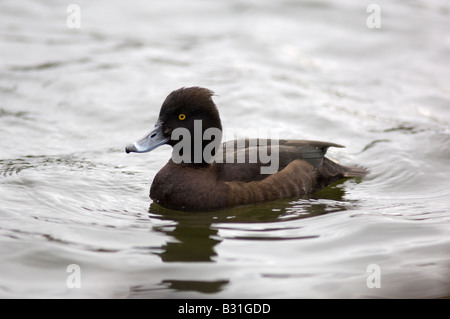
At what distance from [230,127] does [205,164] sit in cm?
293

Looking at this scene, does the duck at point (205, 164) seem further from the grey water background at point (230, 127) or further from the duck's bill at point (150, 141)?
the grey water background at point (230, 127)

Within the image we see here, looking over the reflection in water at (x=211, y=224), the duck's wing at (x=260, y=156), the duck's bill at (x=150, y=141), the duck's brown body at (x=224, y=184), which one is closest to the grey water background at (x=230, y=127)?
the reflection in water at (x=211, y=224)

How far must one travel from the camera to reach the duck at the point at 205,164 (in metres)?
7.11

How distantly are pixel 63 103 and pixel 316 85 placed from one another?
4.21m

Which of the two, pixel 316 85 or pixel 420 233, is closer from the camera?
pixel 420 233

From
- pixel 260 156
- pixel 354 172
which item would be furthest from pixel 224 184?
pixel 354 172

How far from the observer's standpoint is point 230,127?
10.2 m

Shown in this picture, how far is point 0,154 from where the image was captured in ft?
28.6

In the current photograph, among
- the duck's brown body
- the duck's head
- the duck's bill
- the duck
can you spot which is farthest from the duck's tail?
the duck's bill

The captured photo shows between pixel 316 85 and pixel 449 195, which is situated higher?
pixel 316 85
